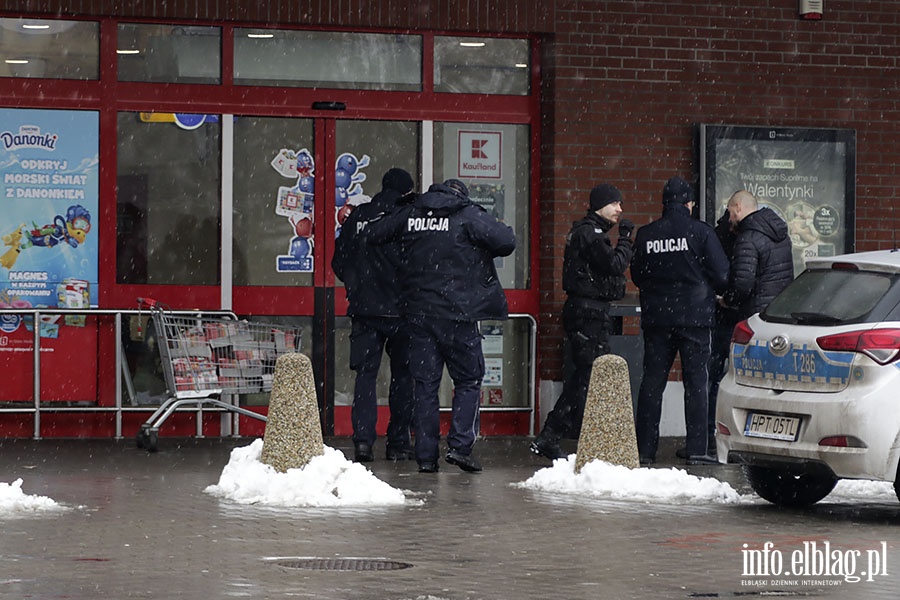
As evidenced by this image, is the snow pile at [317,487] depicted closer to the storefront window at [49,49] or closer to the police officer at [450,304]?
the police officer at [450,304]

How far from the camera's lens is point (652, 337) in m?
13.2

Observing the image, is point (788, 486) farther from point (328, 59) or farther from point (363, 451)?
point (328, 59)

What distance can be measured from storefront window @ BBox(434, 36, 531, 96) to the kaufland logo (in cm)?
358

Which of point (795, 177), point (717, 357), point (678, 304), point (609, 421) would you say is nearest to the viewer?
point (609, 421)

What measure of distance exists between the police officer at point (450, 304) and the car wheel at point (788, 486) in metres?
2.44

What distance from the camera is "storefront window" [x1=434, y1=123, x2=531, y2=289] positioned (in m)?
16.1

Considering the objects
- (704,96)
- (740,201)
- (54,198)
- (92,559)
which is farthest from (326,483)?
(704,96)

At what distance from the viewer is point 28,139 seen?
602 inches

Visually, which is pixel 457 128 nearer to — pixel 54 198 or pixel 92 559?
pixel 54 198

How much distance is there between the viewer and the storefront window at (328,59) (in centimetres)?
1562

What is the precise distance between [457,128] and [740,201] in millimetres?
3456

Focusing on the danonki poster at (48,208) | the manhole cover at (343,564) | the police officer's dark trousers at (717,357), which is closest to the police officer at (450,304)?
the police officer's dark trousers at (717,357)

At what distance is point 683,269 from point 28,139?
6.15 metres

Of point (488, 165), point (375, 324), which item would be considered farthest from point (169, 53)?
point (375, 324)
